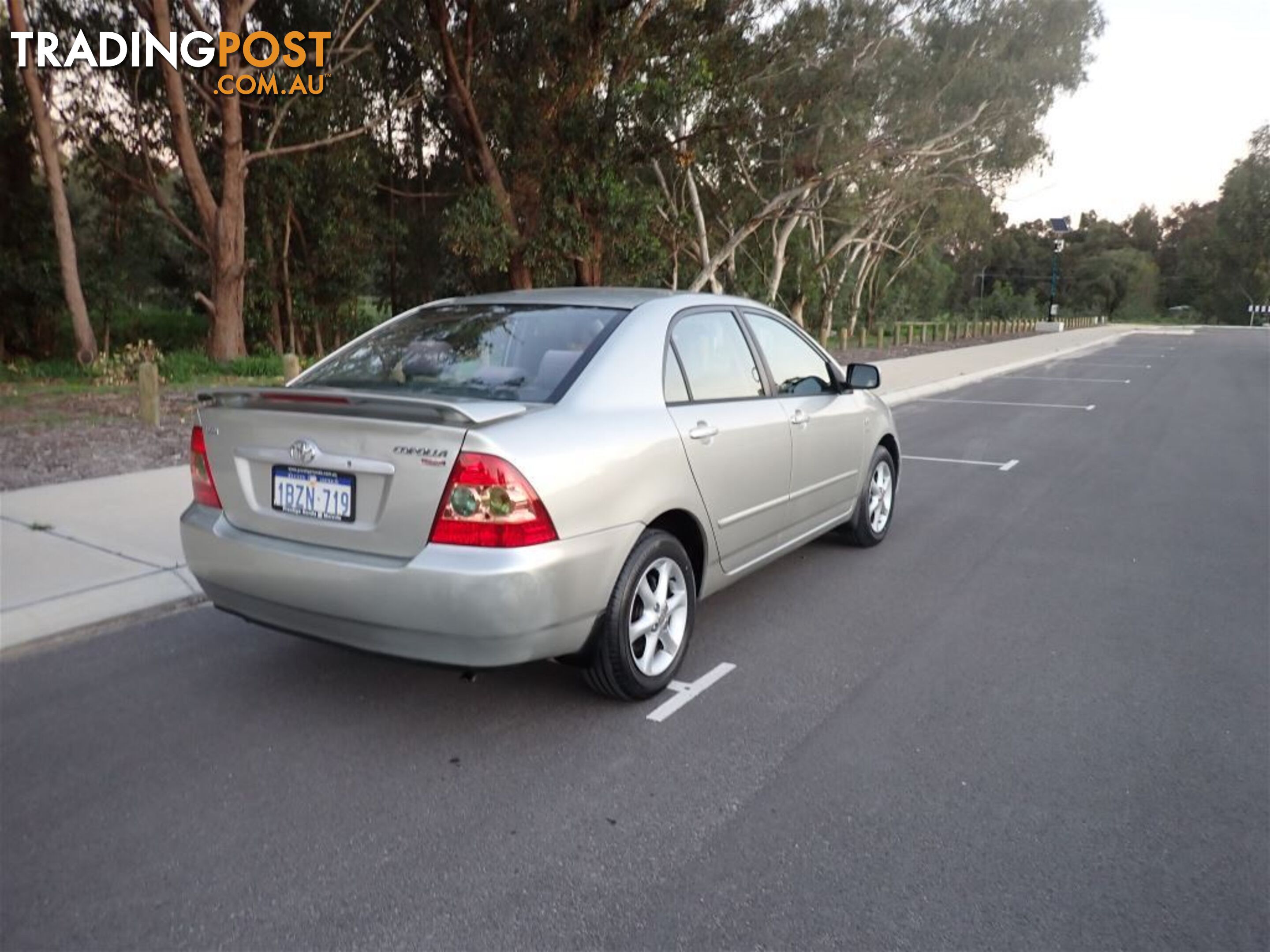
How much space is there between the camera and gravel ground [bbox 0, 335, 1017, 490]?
8.55m

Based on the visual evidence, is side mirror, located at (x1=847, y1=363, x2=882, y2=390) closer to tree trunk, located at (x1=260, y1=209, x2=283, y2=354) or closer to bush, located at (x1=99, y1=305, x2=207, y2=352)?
tree trunk, located at (x1=260, y1=209, x2=283, y2=354)

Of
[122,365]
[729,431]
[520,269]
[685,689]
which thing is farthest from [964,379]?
[685,689]

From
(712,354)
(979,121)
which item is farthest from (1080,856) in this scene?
(979,121)

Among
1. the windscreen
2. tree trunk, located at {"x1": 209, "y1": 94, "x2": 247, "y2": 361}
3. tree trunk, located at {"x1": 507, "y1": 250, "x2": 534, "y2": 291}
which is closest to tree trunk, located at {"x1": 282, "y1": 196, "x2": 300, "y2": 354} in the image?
tree trunk, located at {"x1": 209, "y1": 94, "x2": 247, "y2": 361}

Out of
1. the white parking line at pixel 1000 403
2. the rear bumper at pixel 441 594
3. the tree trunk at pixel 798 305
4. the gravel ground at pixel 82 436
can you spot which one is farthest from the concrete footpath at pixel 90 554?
the tree trunk at pixel 798 305

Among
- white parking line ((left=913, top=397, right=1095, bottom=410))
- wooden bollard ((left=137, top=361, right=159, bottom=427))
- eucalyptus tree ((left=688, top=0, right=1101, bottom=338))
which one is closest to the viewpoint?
wooden bollard ((left=137, top=361, right=159, bottom=427))

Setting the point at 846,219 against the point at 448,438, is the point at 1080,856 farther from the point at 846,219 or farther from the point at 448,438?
the point at 846,219

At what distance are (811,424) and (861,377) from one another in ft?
A: 2.31

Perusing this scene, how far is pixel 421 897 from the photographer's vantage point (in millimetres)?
2889

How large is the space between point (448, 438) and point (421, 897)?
1.47 metres

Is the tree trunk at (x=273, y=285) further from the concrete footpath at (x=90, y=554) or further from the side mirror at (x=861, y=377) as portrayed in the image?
the side mirror at (x=861, y=377)

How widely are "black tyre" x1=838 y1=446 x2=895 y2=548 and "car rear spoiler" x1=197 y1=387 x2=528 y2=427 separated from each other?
11.1 ft

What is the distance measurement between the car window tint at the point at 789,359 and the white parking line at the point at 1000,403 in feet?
38.7

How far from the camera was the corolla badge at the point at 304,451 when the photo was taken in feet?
12.4
